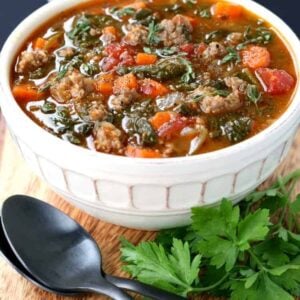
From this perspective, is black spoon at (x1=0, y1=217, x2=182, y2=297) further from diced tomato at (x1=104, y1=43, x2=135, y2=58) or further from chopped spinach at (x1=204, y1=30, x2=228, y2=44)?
chopped spinach at (x1=204, y1=30, x2=228, y2=44)

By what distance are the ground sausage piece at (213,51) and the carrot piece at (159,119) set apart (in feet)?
1.58

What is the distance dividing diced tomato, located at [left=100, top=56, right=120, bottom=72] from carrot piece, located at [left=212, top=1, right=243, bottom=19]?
0.68m

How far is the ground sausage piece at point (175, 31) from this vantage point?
123 inches

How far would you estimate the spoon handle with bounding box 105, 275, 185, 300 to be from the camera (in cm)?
247

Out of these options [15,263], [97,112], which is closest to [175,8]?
[97,112]

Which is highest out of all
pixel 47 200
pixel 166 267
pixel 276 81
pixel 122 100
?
pixel 122 100

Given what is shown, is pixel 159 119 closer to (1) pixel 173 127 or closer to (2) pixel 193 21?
(1) pixel 173 127

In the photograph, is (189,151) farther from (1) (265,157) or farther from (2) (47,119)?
(2) (47,119)

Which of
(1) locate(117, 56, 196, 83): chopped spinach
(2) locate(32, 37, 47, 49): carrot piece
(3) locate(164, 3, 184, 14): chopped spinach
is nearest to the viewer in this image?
(1) locate(117, 56, 196, 83): chopped spinach

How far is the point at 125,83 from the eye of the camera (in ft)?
9.27

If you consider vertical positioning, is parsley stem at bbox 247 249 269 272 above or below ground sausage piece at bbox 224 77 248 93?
below

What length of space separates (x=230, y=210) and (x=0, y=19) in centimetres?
389

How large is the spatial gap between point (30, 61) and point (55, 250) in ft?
2.87

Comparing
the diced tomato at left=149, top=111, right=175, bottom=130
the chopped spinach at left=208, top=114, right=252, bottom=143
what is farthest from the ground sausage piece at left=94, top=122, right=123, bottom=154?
the chopped spinach at left=208, top=114, right=252, bottom=143
